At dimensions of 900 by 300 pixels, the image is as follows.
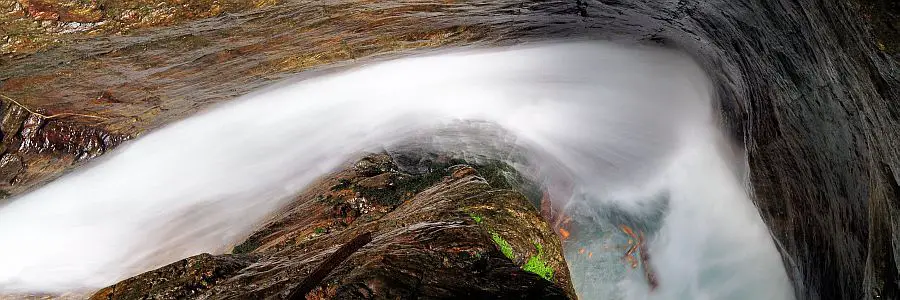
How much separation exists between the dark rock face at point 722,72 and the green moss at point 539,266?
2262 millimetres

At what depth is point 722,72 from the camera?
6.03 metres

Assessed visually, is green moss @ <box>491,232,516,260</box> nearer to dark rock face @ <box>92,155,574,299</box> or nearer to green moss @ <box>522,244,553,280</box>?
dark rock face @ <box>92,155,574,299</box>

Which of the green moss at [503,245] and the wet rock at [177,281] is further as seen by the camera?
the green moss at [503,245]

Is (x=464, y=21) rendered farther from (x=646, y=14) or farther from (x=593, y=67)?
(x=593, y=67)

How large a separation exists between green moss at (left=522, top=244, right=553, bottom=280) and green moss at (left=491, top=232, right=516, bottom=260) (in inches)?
7.4

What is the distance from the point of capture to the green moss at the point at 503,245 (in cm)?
463

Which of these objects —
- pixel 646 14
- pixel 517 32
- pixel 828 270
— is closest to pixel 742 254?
pixel 828 270

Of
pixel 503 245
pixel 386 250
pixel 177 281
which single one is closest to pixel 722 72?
pixel 503 245

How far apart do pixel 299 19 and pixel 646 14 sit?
3316 mm

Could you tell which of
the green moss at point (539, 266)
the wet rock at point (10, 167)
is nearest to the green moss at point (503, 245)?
the green moss at point (539, 266)

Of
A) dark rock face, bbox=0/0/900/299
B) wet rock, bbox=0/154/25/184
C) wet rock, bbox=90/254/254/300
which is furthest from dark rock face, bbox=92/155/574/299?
wet rock, bbox=0/154/25/184

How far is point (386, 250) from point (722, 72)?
4.37 meters

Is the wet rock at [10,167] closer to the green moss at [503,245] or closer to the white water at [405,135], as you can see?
the white water at [405,135]

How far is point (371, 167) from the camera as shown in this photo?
6207 mm
